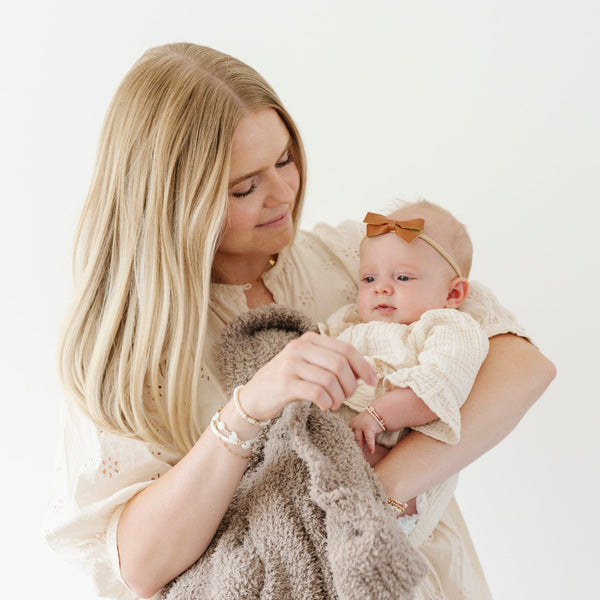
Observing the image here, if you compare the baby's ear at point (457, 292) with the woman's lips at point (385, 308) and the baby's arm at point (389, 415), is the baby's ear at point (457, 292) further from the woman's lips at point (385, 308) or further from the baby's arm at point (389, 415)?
the baby's arm at point (389, 415)

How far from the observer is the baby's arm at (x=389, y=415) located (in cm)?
138

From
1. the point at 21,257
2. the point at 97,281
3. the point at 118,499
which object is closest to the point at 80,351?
the point at 97,281

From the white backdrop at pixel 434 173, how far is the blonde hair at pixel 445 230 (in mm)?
798

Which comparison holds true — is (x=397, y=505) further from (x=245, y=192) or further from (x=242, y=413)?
(x=245, y=192)

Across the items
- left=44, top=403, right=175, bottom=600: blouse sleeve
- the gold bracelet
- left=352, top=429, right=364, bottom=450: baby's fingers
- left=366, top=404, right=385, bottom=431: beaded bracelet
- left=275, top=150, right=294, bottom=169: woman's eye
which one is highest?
left=275, top=150, right=294, bottom=169: woman's eye

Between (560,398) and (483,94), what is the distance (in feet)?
3.11

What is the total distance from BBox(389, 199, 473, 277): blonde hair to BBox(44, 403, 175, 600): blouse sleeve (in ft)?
2.22

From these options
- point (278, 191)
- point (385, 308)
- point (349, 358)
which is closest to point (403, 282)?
point (385, 308)

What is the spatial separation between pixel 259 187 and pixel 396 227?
289 mm

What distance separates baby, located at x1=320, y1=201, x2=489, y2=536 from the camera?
54.9 inches

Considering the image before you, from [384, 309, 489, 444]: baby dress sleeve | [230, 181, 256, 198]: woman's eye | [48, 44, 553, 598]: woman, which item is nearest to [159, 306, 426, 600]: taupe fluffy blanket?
[48, 44, 553, 598]: woman

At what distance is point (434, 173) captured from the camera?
8.23 ft

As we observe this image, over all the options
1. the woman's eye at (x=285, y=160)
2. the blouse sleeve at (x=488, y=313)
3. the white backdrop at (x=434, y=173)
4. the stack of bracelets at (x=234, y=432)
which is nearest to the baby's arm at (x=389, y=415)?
the stack of bracelets at (x=234, y=432)

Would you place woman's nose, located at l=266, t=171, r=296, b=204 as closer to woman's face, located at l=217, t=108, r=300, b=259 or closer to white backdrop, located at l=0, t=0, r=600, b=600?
woman's face, located at l=217, t=108, r=300, b=259
